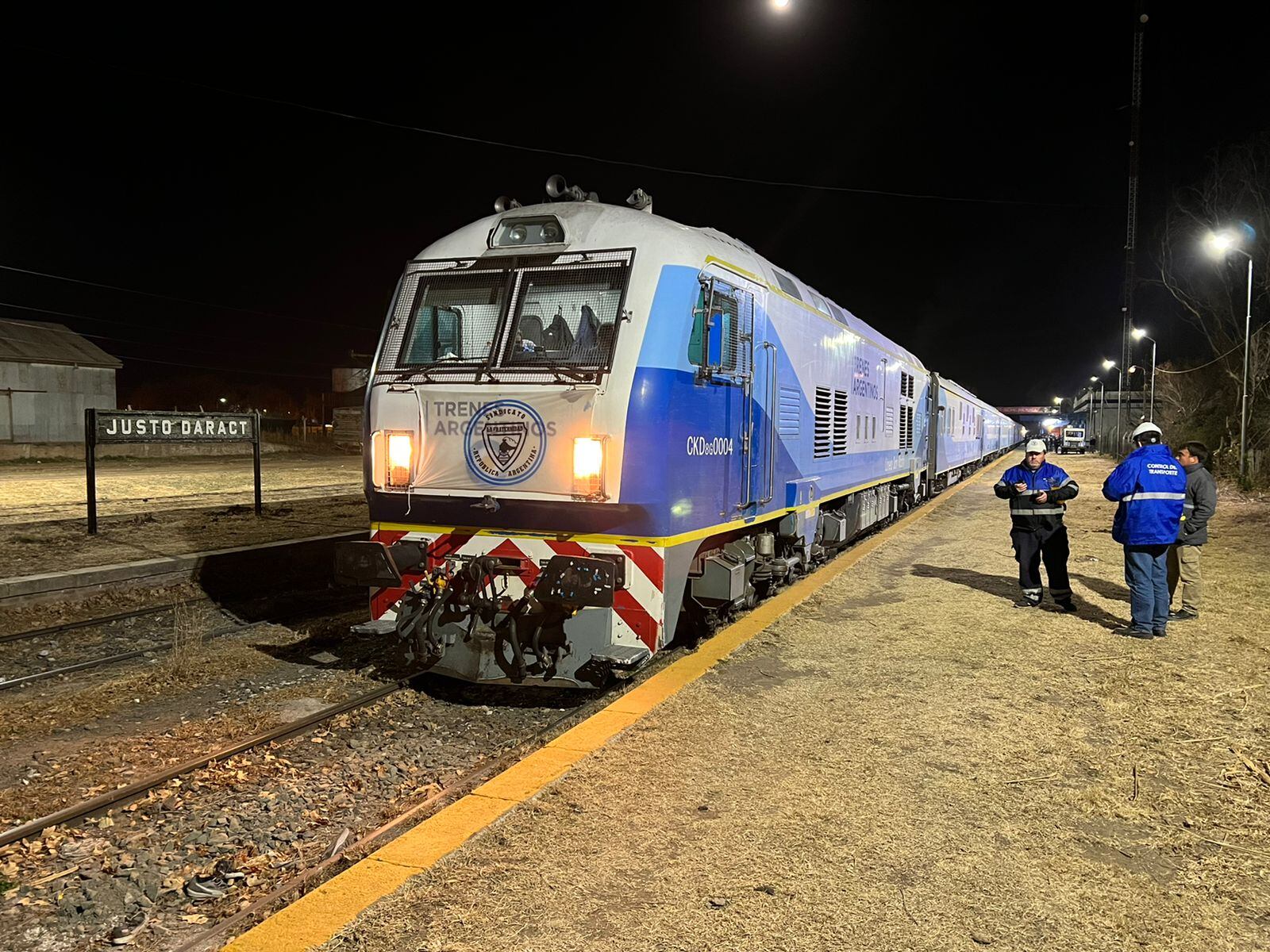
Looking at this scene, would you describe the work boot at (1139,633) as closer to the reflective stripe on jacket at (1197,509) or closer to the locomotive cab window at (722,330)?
the reflective stripe on jacket at (1197,509)

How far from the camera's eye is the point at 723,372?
6.30 m

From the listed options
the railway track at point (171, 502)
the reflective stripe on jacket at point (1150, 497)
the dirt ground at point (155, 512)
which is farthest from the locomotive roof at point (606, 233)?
the railway track at point (171, 502)

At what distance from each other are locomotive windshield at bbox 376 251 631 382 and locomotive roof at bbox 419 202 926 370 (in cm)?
12

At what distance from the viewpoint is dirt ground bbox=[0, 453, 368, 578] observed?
10938 millimetres

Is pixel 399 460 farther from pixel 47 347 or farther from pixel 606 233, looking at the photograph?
pixel 47 347

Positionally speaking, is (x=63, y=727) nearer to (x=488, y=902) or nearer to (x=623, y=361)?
(x=488, y=902)

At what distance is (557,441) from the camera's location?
558cm

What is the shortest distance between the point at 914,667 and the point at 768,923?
144 inches

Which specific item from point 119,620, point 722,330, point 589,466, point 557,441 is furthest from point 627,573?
point 119,620

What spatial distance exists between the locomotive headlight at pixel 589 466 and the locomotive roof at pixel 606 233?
4.64 feet

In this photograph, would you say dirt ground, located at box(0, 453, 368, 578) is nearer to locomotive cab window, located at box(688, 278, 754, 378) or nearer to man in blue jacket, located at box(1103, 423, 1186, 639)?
locomotive cab window, located at box(688, 278, 754, 378)

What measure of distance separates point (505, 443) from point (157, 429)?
9.93m

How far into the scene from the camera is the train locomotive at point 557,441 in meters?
5.51

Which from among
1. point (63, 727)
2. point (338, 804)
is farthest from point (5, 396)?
point (338, 804)
